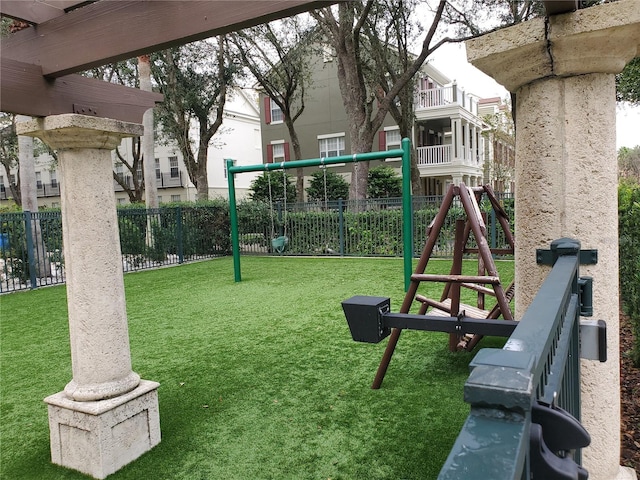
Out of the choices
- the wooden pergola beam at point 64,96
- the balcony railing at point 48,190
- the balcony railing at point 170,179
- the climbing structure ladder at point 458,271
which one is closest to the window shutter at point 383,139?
the balcony railing at point 170,179

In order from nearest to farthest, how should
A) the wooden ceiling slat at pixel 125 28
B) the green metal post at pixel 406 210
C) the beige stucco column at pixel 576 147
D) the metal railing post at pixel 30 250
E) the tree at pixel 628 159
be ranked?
the beige stucco column at pixel 576 147 → the wooden ceiling slat at pixel 125 28 → the green metal post at pixel 406 210 → the metal railing post at pixel 30 250 → the tree at pixel 628 159

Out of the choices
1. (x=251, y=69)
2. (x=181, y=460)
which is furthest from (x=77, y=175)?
(x=251, y=69)

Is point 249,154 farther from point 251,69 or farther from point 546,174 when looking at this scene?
point 546,174

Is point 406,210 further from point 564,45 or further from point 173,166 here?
point 173,166

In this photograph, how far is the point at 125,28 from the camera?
102 inches

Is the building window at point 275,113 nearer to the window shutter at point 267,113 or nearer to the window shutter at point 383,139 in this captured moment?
the window shutter at point 267,113

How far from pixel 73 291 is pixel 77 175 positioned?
2.36ft

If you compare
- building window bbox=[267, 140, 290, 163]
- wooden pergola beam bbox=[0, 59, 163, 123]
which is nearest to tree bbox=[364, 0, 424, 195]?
building window bbox=[267, 140, 290, 163]

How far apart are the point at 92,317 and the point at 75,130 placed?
1.14 metres

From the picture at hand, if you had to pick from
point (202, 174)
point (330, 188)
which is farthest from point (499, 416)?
point (202, 174)

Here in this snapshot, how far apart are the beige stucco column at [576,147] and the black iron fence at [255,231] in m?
9.40

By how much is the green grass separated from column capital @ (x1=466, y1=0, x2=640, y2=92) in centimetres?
218

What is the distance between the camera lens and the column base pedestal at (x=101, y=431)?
279 centimetres

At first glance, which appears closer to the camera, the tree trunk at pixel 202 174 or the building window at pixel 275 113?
the tree trunk at pixel 202 174
